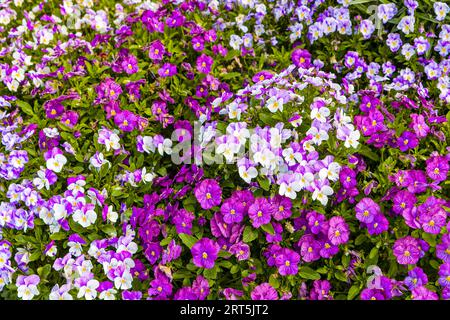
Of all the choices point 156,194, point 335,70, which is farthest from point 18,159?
point 335,70

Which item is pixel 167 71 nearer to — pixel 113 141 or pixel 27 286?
pixel 113 141

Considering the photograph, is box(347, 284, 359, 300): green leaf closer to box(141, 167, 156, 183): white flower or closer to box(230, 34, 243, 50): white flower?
box(141, 167, 156, 183): white flower

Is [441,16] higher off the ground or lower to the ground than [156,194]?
higher

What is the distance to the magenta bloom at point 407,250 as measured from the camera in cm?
292

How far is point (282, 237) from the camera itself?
3.25 meters

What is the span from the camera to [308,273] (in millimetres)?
3109

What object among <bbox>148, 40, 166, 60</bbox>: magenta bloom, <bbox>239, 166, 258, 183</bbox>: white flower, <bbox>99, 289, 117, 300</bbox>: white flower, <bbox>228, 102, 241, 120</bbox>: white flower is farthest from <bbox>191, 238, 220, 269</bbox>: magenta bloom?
<bbox>148, 40, 166, 60</bbox>: magenta bloom

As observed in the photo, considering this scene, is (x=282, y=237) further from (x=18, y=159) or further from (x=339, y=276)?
(x=18, y=159)

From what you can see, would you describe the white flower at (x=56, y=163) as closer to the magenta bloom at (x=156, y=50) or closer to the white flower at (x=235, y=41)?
the magenta bloom at (x=156, y=50)

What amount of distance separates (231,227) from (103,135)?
3.47ft

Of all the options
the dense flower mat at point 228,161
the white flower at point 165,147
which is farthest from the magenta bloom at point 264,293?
the white flower at point 165,147

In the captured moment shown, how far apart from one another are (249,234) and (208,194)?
1.04 ft

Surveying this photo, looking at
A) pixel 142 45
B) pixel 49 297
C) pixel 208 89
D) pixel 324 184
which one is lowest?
pixel 49 297

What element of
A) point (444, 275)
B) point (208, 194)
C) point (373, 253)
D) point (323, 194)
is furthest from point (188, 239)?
point (444, 275)
